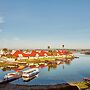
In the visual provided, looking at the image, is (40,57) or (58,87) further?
(40,57)

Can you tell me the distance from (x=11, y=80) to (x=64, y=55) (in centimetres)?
9351

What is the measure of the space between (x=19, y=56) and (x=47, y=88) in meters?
77.1

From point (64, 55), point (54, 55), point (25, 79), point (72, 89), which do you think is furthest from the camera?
point (64, 55)

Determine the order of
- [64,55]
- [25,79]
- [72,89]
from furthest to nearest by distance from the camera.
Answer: [64,55] < [25,79] < [72,89]

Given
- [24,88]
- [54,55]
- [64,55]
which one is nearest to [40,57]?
[54,55]

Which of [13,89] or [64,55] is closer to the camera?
[13,89]

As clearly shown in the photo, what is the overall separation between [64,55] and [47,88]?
345ft

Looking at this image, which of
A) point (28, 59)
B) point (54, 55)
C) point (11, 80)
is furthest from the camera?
point (54, 55)

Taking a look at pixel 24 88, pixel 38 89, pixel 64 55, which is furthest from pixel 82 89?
pixel 64 55

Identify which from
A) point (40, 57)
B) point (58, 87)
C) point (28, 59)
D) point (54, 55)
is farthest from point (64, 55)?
point (58, 87)

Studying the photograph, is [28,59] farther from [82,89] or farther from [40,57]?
[82,89]

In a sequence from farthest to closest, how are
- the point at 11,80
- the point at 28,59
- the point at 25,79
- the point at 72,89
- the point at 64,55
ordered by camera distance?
1. the point at 64,55
2. the point at 28,59
3. the point at 25,79
4. the point at 11,80
5. the point at 72,89

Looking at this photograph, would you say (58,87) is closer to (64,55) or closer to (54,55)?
(54,55)

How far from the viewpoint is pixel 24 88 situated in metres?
34.5
